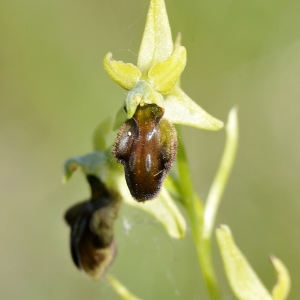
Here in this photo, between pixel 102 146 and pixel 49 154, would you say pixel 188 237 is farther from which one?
pixel 102 146

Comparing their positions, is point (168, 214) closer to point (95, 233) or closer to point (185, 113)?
point (95, 233)

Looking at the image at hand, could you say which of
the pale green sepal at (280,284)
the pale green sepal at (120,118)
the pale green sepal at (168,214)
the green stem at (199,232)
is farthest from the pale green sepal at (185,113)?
the pale green sepal at (280,284)

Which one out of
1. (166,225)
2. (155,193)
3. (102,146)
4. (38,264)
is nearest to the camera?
(155,193)

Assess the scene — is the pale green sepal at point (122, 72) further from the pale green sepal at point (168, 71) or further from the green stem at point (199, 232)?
the green stem at point (199, 232)

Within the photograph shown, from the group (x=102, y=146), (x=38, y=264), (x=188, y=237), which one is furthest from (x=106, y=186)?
(x=38, y=264)

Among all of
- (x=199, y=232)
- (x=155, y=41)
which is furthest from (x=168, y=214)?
(x=155, y=41)

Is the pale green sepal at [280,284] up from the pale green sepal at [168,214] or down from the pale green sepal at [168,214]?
down
